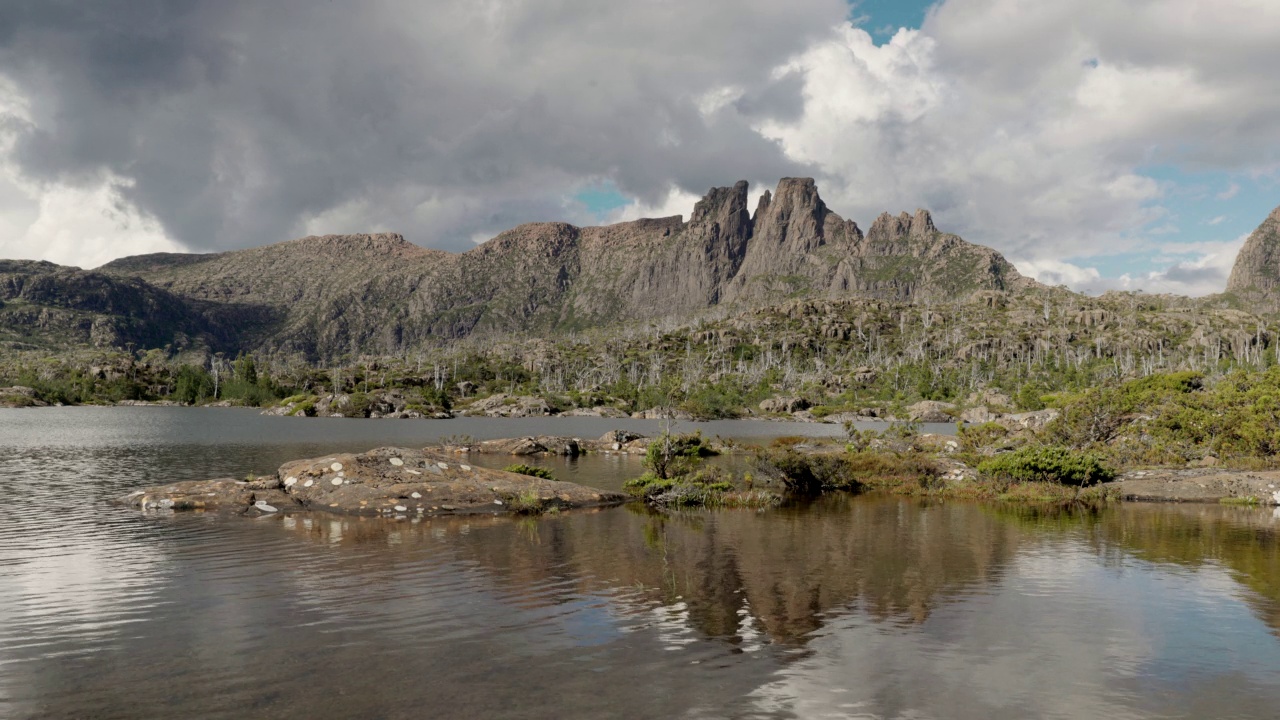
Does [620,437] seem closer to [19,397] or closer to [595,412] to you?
[595,412]

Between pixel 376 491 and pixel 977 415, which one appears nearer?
pixel 376 491

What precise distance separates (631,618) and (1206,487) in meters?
34.1

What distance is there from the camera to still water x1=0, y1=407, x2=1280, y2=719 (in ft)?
33.6

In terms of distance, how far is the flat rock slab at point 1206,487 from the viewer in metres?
32.5

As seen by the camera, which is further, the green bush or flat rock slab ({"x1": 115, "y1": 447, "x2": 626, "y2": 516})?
the green bush

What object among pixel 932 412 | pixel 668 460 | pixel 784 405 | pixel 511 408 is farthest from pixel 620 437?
pixel 784 405

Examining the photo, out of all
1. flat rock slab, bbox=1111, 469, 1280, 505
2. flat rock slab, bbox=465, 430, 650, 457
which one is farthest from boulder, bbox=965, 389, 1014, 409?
flat rock slab, bbox=1111, 469, 1280, 505

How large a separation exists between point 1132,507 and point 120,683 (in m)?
36.9

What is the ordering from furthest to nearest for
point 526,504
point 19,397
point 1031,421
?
point 19,397, point 1031,421, point 526,504

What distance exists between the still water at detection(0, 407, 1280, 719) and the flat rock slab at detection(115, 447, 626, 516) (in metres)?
1.69

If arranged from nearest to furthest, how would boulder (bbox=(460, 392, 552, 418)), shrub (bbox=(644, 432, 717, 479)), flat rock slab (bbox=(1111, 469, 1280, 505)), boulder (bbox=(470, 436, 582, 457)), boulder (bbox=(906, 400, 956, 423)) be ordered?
1. flat rock slab (bbox=(1111, 469, 1280, 505))
2. shrub (bbox=(644, 432, 717, 479))
3. boulder (bbox=(470, 436, 582, 457))
4. boulder (bbox=(906, 400, 956, 423))
5. boulder (bbox=(460, 392, 552, 418))

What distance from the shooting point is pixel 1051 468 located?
3612 centimetres

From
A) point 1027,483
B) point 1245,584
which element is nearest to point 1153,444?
point 1027,483

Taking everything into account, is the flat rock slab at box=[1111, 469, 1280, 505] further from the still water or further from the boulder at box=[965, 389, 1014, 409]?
the boulder at box=[965, 389, 1014, 409]
